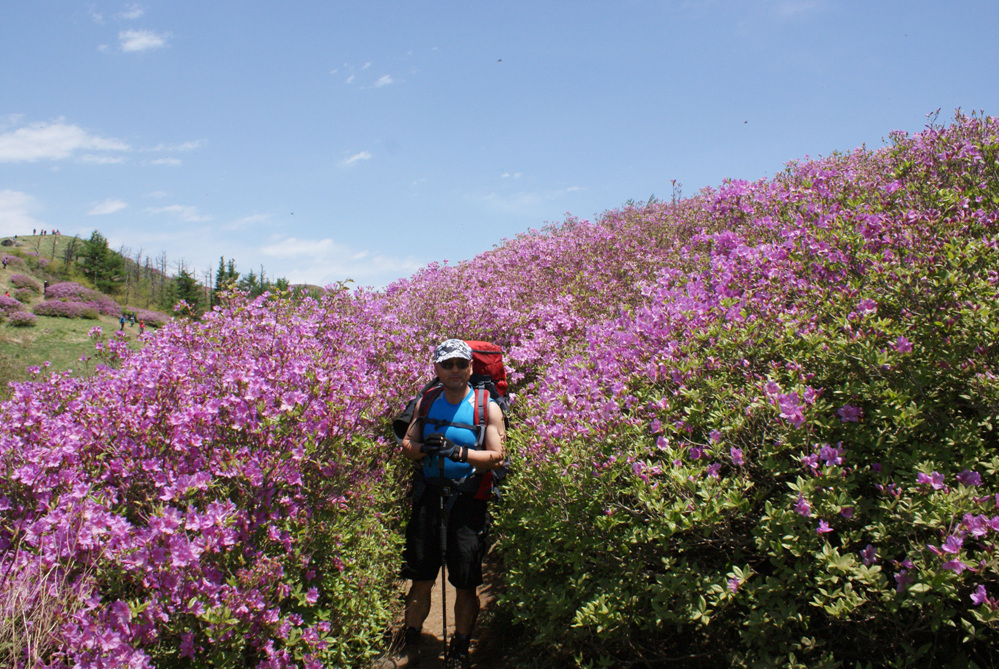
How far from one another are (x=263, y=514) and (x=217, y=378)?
45.0 inches

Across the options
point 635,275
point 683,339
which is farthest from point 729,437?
point 635,275

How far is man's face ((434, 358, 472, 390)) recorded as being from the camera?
157 inches

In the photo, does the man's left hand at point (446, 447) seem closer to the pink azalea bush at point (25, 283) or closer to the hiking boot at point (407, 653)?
the hiking boot at point (407, 653)

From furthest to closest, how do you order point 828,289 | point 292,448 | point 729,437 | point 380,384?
point 380,384 < point 828,289 < point 292,448 < point 729,437

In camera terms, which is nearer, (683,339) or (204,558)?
(204,558)

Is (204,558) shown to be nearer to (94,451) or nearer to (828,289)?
(94,451)

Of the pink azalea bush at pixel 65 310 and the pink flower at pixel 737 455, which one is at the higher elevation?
the pink azalea bush at pixel 65 310

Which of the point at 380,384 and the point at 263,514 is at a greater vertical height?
the point at 380,384

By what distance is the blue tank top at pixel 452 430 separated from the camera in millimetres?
3979

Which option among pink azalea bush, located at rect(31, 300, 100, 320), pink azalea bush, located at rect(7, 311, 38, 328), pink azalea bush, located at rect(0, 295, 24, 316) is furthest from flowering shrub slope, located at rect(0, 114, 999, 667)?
pink azalea bush, located at rect(31, 300, 100, 320)

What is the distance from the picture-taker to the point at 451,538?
4066 millimetres

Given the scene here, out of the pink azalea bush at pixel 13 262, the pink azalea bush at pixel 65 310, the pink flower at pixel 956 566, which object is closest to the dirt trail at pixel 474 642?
the pink flower at pixel 956 566

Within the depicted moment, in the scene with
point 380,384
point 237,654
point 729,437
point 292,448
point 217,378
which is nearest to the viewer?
point 237,654

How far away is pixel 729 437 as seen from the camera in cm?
305
